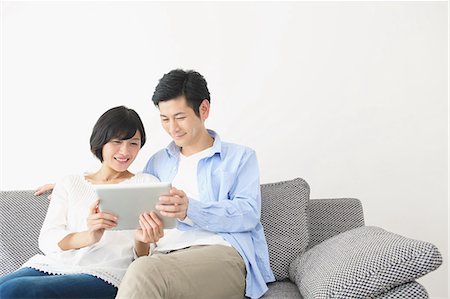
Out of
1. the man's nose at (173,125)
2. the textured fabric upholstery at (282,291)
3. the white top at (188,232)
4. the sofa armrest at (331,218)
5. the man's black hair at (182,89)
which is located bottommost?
the textured fabric upholstery at (282,291)

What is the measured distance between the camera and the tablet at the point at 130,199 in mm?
1983

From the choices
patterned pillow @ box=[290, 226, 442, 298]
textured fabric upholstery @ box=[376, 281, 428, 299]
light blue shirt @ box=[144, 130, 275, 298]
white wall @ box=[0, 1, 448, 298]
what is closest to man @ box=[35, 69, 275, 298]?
light blue shirt @ box=[144, 130, 275, 298]

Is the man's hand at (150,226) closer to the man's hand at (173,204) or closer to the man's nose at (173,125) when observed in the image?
the man's hand at (173,204)

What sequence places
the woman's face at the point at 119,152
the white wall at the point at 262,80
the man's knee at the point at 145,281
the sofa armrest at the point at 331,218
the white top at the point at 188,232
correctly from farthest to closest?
the white wall at the point at 262,80, the sofa armrest at the point at 331,218, the woman's face at the point at 119,152, the white top at the point at 188,232, the man's knee at the point at 145,281

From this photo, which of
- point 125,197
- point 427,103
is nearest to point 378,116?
point 427,103

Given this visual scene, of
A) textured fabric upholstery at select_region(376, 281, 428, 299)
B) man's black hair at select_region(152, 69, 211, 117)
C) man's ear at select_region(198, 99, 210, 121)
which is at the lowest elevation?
textured fabric upholstery at select_region(376, 281, 428, 299)

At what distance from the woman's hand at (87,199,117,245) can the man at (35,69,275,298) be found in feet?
0.47

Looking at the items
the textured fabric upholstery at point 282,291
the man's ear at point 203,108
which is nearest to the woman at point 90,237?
the man's ear at point 203,108

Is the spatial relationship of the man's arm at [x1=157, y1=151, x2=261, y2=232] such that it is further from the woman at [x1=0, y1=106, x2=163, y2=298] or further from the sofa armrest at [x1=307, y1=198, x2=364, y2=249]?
the sofa armrest at [x1=307, y1=198, x2=364, y2=249]

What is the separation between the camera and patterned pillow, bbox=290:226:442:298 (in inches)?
77.2

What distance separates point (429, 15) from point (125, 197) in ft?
6.92

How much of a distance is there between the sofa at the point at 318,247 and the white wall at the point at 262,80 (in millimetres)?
654

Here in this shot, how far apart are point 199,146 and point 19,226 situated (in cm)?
81

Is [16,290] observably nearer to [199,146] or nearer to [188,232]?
[188,232]
